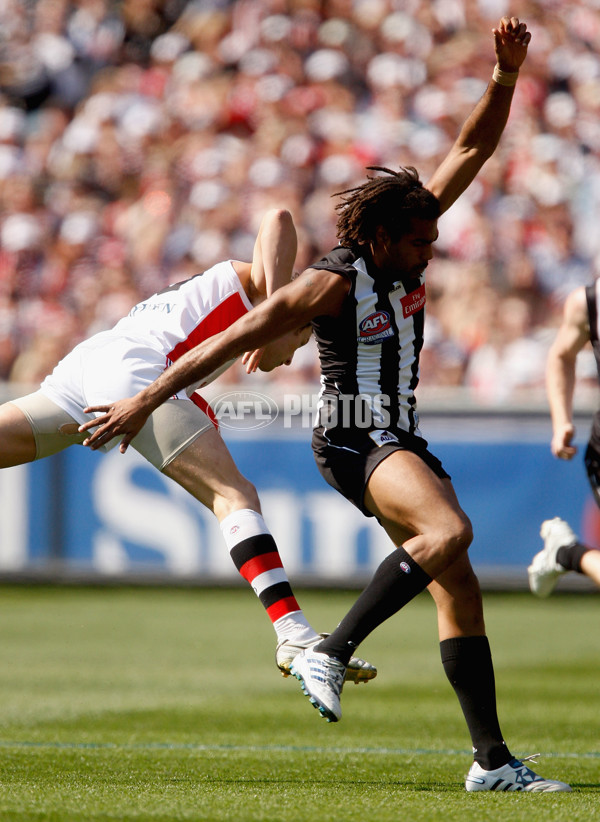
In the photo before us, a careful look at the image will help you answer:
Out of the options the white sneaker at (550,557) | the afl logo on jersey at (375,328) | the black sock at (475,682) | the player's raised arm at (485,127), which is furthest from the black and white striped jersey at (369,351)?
the white sneaker at (550,557)

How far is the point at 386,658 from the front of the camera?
308 inches

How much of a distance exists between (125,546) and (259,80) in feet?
20.0

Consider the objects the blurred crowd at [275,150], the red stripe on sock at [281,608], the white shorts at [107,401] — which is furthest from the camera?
the blurred crowd at [275,150]

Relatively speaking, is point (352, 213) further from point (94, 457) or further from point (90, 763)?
point (94, 457)

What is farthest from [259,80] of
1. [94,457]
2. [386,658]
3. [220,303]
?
[220,303]

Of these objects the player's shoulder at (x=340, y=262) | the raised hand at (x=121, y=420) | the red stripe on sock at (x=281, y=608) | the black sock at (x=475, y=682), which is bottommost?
the black sock at (x=475, y=682)

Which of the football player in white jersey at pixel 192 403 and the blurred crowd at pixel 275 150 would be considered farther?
the blurred crowd at pixel 275 150

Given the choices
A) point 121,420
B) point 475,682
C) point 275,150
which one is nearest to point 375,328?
point 121,420

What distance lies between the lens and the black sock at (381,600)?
13.0ft

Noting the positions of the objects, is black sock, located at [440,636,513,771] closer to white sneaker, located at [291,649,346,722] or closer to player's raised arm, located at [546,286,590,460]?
white sneaker, located at [291,649,346,722]

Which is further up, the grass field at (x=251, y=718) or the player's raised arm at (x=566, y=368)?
the player's raised arm at (x=566, y=368)

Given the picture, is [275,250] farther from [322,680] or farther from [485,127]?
[322,680]

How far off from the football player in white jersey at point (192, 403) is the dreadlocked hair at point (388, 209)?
0.49 metres

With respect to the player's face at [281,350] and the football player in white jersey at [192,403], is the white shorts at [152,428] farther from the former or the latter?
the player's face at [281,350]
